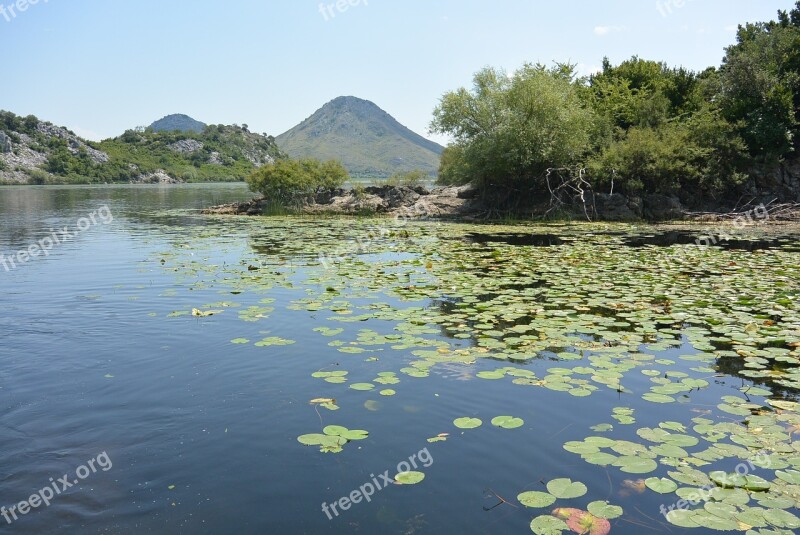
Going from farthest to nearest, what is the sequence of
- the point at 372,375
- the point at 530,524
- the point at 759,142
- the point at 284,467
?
the point at 759,142 → the point at 372,375 → the point at 284,467 → the point at 530,524

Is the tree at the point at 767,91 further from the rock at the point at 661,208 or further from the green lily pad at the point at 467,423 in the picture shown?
the green lily pad at the point at 467,423

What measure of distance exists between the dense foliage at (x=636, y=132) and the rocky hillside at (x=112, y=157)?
89.7 meters

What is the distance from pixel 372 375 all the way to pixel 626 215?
86.5 ft

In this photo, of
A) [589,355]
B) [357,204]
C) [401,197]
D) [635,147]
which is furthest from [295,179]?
[589,355]

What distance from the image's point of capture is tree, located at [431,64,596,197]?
29328 mm

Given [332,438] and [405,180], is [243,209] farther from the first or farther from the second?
[332,438]

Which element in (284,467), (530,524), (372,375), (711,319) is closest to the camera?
(530,524)

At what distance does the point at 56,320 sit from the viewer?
27.6 feet

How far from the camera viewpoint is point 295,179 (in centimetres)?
3447

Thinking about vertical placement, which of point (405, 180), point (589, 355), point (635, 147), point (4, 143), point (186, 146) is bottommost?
point (589, 355)

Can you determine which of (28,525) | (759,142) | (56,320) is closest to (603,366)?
(28,525)

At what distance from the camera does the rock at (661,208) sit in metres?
28.9

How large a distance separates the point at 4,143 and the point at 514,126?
145287mm

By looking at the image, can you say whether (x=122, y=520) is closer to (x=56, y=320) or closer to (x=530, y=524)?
(x=530, y=524)
